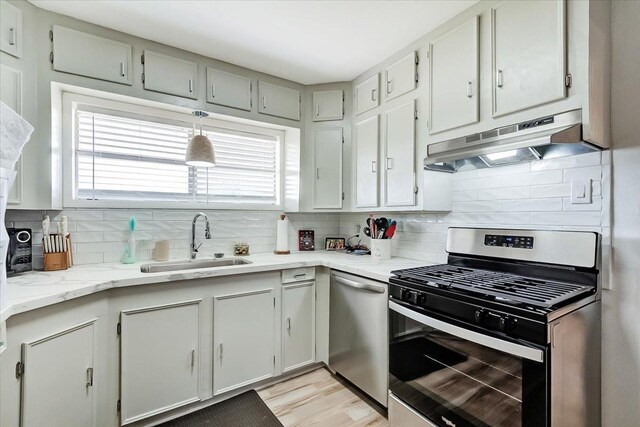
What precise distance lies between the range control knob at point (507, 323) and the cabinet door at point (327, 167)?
5.52ft

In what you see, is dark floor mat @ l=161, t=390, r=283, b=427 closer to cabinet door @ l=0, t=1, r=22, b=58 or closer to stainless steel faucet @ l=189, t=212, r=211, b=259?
stainless steel faucet @ l=189, t=212, r=211, b=259

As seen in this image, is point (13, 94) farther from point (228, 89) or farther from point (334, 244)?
point (334, 244)

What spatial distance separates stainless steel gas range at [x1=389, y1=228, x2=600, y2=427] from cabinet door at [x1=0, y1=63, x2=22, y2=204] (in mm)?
2118

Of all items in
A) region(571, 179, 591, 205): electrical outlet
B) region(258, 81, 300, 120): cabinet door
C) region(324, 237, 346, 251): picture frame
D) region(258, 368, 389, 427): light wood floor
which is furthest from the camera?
region(324, 237, 346, 251): picture frame

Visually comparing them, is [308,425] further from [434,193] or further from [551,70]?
[551,70]

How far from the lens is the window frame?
200cm

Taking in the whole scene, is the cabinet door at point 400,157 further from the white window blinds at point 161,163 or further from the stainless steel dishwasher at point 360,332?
the white window blinds at point 161,163

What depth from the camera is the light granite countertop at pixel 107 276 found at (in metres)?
1.26

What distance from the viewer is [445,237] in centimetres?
216

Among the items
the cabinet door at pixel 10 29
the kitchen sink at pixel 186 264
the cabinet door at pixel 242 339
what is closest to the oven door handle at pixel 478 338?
the cabinet door at pixel 242 339

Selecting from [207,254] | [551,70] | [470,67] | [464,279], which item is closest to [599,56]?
[551,70]

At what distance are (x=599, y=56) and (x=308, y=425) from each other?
2396 millimetres

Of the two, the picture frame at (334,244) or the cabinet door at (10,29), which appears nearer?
the cabinet door at (10,29)

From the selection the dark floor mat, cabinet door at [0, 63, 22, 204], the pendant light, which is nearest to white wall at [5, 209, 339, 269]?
cabinet door at [0, 63, 22, 204]
